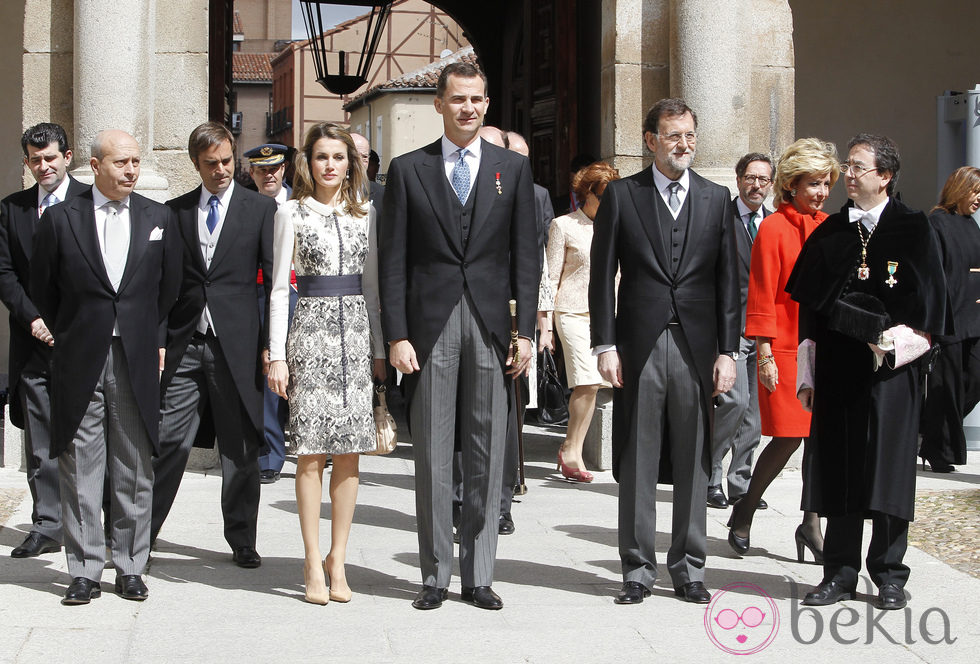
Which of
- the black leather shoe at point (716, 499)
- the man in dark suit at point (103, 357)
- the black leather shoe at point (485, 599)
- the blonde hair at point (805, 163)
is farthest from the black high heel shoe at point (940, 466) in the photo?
the man in dark suit at point (103, 357)

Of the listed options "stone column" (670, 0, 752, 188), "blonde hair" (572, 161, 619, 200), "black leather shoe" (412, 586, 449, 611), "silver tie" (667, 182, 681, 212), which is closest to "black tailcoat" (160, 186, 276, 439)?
"black leather shoe" (412, 586, 449, 611)

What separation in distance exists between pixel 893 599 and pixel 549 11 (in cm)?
832

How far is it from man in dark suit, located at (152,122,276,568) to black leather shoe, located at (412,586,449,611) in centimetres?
107

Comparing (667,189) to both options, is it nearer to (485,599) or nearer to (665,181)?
(665,181)

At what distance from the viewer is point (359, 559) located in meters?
6.41

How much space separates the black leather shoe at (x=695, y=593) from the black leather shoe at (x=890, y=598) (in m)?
0.68

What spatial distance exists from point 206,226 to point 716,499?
334cm

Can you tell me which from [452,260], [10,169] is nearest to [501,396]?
[452,260]

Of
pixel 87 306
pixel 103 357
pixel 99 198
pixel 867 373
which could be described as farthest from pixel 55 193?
pixel 867 373

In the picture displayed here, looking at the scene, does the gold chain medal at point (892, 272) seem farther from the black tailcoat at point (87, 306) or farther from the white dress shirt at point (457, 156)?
the black tailcoat at point (87, 306)

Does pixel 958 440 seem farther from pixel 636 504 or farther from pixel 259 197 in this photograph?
pixel 259 197

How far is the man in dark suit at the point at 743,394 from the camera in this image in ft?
25.0

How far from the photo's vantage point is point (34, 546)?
21.0ft

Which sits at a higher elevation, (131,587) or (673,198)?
(673,198)
